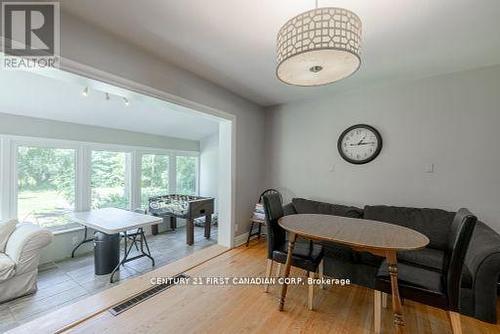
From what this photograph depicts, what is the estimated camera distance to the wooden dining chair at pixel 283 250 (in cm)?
203

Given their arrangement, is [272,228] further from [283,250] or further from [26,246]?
[26,246]

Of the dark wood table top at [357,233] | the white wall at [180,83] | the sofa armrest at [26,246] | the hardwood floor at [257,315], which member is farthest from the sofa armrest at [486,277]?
the sofa armrest at [26,246]

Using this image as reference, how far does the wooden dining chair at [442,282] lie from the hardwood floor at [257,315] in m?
0.35

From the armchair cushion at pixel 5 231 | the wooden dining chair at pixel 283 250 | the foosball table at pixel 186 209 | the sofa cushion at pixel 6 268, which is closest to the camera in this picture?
the wooden dining chair at pixel 283 250

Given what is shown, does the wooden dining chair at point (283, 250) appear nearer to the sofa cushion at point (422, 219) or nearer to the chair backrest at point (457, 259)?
the chair backrest at point (457, 259)

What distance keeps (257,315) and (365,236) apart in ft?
3.65

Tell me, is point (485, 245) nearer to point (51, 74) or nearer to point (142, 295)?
point (142, 295)

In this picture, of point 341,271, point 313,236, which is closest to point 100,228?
point 313,236

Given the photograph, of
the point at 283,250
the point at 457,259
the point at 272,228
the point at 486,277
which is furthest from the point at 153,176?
the point at 486,277

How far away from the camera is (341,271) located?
101 inches

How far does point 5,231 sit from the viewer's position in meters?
2.65

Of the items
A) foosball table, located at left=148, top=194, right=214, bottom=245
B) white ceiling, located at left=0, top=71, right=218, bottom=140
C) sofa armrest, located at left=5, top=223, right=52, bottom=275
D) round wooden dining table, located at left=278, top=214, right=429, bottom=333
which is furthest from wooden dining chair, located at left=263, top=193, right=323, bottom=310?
sofa armrest, located at left=5, top=223, right=52, bottom=275

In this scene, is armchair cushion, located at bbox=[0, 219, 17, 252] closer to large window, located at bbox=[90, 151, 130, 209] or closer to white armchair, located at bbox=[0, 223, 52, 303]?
white armchair, located at bbox=[0, 223, 52, 303]

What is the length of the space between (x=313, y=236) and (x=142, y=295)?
172 centimetres
